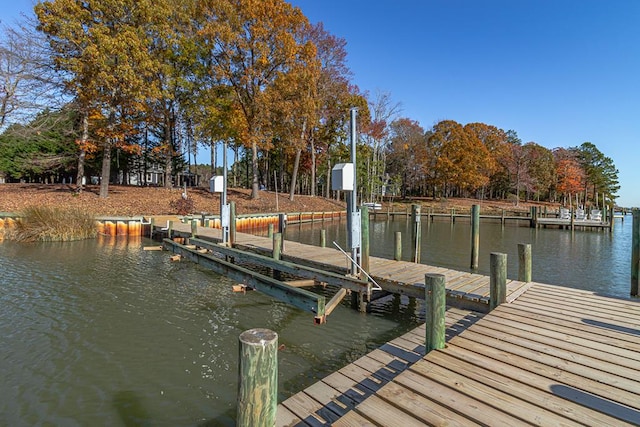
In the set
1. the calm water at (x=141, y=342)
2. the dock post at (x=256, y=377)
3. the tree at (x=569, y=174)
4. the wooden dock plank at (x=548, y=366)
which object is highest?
the tree at (x=569, y=174)

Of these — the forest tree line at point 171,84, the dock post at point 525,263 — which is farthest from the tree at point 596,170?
the dock post at point 525,263

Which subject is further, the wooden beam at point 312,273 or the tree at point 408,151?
the tree at point 408,151

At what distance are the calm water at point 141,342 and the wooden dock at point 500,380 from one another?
1098 millimetres

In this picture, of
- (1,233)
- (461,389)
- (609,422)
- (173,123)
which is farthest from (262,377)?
(173,123)

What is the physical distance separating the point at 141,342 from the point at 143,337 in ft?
0.65

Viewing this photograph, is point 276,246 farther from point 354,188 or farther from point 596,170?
point 596,170

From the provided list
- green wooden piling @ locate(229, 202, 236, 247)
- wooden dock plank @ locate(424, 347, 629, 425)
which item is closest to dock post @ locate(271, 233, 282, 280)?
green wooden piling @ locate(229, 202, 236, 247)

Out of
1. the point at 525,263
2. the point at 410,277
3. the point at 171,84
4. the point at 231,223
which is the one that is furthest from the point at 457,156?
the point at 410,277

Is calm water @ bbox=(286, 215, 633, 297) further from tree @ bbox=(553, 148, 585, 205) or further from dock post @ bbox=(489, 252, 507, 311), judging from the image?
tree @ bbox=(553, 148, 585, 205)

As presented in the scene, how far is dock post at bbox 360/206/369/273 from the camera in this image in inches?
268

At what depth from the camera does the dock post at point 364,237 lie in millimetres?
6809

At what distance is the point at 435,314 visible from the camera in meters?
3.92

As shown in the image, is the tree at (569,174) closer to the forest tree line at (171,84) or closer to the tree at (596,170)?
A: the tree at (596,170)

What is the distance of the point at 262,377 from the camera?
235cm
